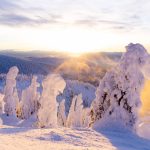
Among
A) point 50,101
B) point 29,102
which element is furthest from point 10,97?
point 50,101

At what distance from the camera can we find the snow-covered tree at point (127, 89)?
19.6 meters

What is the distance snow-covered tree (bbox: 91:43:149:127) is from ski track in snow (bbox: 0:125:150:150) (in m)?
2.79

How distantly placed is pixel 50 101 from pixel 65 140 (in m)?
14.2

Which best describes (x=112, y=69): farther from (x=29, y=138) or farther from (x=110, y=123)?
(x=29, y=138)

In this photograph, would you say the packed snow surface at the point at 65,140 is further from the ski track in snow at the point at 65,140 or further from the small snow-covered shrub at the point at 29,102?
the small snow-covered shrub at the point at 29,102

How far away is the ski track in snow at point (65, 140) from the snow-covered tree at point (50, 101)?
9.88 metres

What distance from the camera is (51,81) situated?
86.7 ft

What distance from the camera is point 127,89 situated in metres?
19.8

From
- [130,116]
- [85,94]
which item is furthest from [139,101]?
[85,94]

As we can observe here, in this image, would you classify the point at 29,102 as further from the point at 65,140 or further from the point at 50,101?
the point at 65,140

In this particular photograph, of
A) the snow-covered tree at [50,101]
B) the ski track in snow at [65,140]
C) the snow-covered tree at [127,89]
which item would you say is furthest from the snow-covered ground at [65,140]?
the snow-covered tree at [50,101]

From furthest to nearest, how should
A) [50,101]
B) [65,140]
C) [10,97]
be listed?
[10,97], [50,101], [65,140]

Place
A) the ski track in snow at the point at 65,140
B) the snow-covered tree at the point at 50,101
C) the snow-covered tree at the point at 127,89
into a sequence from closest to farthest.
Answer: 1. the ski track in snow at the point at 65,140
2. the snow-covered tree at the point at 127,89
3. the snow-covered tree at the point at 50,101

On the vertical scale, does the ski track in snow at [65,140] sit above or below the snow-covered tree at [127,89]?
below
